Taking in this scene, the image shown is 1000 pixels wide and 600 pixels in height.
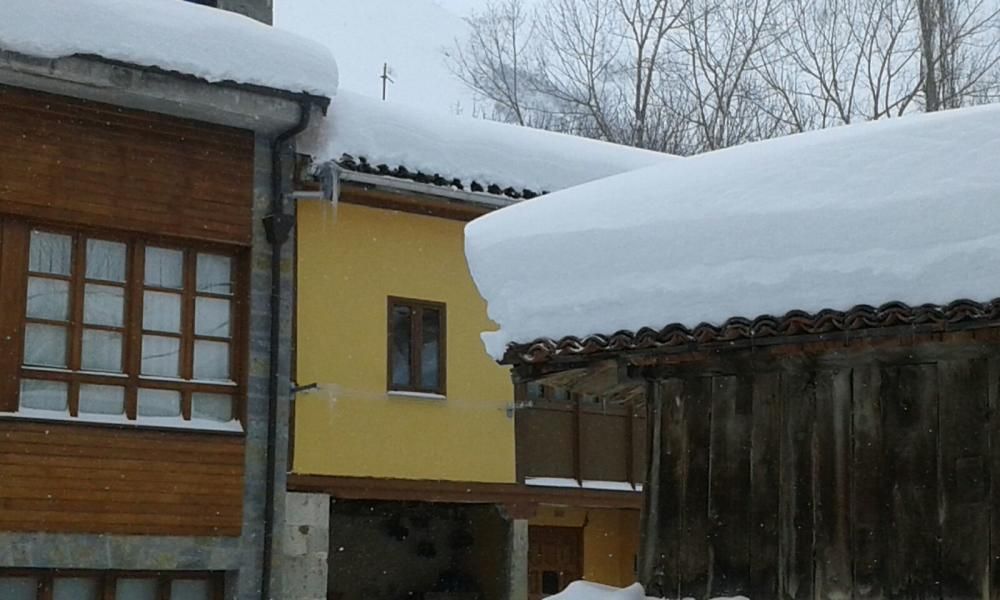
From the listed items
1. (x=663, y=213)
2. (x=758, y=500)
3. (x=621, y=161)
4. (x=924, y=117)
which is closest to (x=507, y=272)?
(x=663, y=213)

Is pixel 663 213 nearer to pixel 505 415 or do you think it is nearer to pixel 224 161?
pixel 224 161

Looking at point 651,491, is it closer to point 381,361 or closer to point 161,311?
point 161,311

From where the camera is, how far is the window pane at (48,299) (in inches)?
464

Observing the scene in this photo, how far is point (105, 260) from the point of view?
→ 12.2m

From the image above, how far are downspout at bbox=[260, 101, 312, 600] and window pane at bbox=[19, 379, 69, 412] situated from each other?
1796 millimetres

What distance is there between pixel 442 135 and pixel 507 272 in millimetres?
7587

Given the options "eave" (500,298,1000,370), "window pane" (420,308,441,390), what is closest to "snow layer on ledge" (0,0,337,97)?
"window pane" (420,308,441,390)

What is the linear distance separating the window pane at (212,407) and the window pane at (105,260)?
3.83 ft

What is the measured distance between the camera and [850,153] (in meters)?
5.83

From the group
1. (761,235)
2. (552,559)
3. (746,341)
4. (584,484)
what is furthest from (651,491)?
(552,559)

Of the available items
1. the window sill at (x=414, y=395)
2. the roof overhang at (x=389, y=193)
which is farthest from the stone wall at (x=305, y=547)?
the roof overhang at (x=389, y=193)

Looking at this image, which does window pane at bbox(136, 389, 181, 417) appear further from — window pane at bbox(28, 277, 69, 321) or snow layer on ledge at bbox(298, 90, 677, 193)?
snow layer on ledge at bbox(298, 90, 677, 193)

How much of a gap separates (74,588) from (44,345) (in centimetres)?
191

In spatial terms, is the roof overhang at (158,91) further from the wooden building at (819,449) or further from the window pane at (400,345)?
the wooden building at (819,449)
